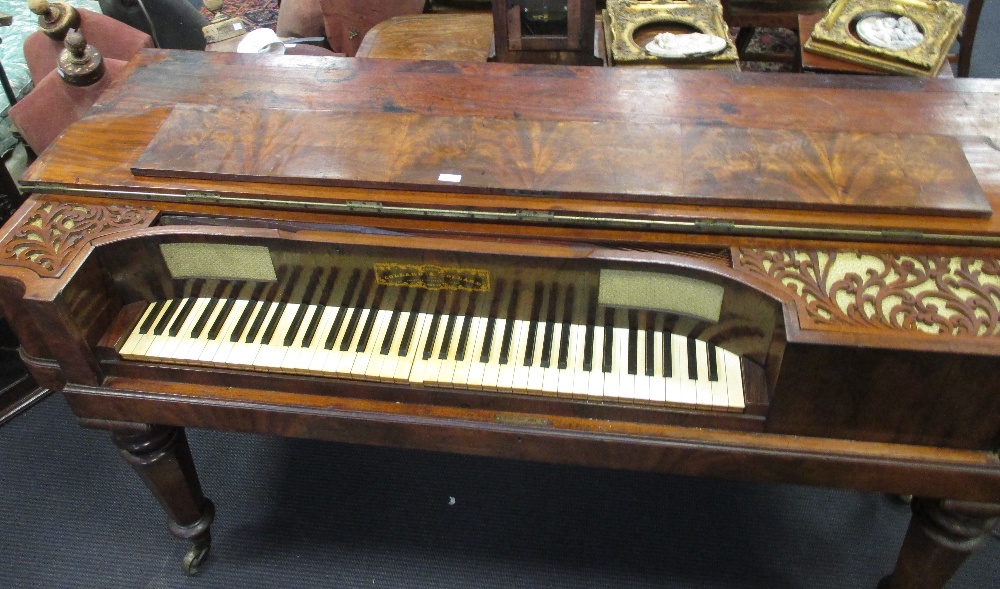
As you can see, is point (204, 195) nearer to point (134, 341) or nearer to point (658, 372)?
point (134, 341)

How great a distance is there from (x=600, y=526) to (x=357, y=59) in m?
1.65

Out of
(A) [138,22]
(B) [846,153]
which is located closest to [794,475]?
(B) [846,153]

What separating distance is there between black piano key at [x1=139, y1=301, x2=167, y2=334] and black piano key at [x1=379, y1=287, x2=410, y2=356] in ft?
1.94

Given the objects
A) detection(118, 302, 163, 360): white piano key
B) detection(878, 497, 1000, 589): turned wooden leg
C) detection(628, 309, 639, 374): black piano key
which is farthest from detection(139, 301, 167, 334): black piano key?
detection(878, 497, 1000, 589): turned wooden leg

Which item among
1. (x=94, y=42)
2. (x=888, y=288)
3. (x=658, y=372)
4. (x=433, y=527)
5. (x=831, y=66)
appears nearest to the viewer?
(x=888, y=288)

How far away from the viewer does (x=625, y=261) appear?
70.7 inches

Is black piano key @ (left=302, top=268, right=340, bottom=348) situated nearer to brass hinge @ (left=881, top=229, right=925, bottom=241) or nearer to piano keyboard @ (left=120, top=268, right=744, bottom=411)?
piano keyboard @ (left=120, top=268, right=744, bottom=411)

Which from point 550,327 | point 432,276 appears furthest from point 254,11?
point 550,327

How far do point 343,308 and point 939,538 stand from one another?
1.56 m

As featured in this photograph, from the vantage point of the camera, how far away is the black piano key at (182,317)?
2.06m

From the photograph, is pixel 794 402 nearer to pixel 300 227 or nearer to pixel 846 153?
pixel 846 153

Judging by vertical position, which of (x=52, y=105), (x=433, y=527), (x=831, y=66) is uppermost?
(x=831, y=66)

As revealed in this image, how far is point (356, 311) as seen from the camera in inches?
82.7

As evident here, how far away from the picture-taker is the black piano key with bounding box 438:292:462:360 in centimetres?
199
